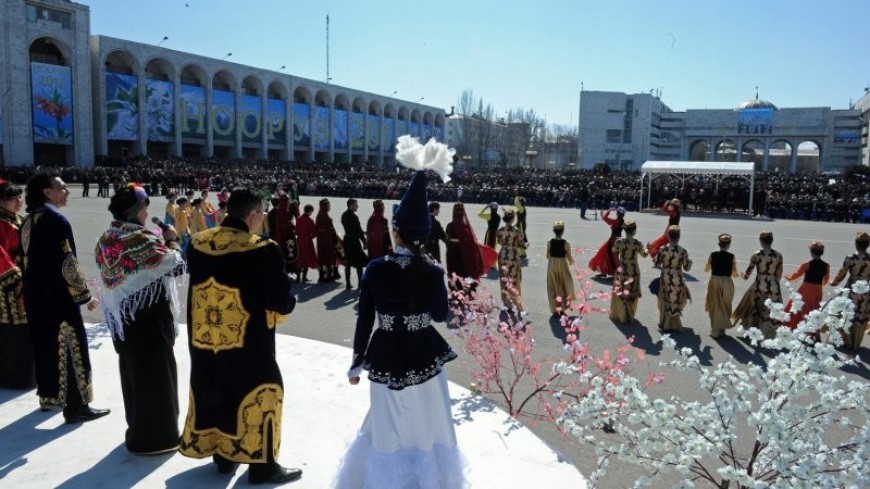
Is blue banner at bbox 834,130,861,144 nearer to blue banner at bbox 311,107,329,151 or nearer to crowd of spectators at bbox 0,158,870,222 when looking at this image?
crowd of spectators at bbox 0,158,870,222

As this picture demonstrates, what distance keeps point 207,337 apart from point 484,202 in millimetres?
29688

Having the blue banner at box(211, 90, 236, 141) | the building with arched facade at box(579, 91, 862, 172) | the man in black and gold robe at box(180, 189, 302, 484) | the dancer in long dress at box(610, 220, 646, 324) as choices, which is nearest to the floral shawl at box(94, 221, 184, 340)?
the man in black and gold robe at box(180, 189, 302, 484)

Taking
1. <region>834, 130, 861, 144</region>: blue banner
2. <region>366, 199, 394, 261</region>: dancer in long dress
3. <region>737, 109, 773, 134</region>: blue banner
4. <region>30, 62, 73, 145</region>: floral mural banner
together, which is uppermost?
<region>737, 109, 773, 134</region>: blue banner

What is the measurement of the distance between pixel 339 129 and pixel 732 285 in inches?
2395

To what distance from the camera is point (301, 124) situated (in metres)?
60.4

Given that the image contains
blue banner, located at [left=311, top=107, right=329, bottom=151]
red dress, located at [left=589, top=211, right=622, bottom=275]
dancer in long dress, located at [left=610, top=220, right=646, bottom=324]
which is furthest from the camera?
blue banner, located at [left=311, top=107, right=329, bottom=151]

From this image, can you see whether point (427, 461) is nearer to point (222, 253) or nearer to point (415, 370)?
point (415, 370)

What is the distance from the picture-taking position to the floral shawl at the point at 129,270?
3592mm

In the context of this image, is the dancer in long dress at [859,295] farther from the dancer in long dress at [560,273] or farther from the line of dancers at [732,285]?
the dancer in long dress at [560,273]

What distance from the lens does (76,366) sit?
13.9 ft

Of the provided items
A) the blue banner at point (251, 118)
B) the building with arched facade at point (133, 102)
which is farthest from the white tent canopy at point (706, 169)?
the blue banner at point (251, 118)

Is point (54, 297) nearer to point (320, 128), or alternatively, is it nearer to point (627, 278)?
point (627, 278)

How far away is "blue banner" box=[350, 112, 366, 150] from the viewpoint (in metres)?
67.4

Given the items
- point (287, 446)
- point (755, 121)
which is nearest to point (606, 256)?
point (287, 446)
